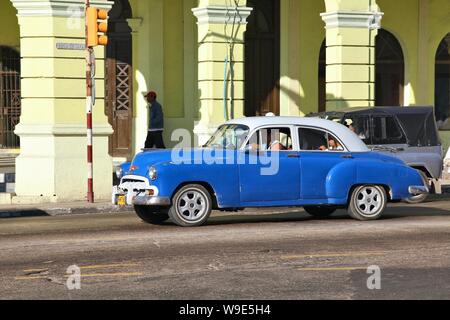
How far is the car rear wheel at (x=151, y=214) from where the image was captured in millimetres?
16969

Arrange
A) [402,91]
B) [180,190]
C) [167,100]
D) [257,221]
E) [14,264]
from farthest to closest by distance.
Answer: [402,91], [167,100], [257,221], [180,190], [14,264]

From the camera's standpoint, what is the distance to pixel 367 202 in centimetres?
1722

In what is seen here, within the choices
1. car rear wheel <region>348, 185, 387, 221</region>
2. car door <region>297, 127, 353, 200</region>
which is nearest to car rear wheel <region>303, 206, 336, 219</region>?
car rear wheel <region>348, 185, 387, 221</region>

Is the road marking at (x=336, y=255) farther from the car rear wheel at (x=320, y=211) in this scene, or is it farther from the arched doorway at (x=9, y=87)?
the arched doorway at (x=9, y=87)

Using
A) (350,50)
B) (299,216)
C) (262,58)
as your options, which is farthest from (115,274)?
(262,58)

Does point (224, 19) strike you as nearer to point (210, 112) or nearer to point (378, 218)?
point (210, 112)

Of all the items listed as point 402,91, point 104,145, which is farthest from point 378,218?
point 402,91

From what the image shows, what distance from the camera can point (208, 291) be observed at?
1056 cm

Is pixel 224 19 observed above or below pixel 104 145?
above

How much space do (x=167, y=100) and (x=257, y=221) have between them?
42.3 feet

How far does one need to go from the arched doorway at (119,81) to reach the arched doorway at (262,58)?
3239mm

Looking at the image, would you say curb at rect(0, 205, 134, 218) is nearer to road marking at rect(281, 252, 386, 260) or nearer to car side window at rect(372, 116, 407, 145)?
car side window at rect(372, 116, 407, 145)

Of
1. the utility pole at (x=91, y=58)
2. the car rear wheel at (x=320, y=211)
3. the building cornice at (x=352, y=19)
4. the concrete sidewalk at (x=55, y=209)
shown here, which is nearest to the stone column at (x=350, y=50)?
the building cornice at (x=352, y=19)

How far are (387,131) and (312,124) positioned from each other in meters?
4.62
